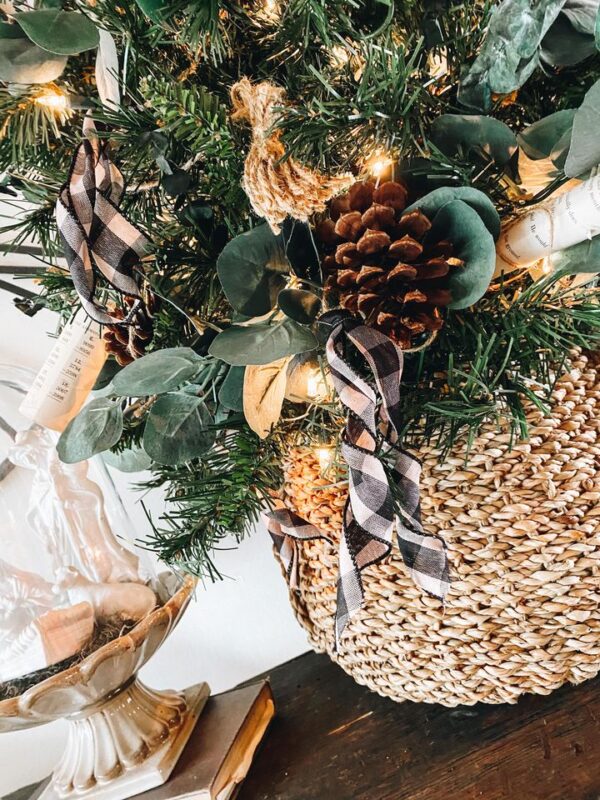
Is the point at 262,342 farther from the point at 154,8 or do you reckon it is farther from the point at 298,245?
the point at 154,8

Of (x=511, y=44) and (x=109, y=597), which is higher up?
(x=511, y=44)

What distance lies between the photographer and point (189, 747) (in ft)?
1.91

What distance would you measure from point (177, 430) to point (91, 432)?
57 mm

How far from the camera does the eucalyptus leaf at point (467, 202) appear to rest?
36 centimetres

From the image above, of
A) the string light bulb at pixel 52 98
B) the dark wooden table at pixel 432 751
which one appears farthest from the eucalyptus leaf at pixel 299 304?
the dark wooden table at pixel 432 751

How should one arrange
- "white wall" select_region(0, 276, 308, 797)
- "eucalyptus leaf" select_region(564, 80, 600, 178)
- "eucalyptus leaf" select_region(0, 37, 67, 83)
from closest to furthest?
1. "eucalyptus leaf" select_region(564, 80, 600, 178)
2. "eucalyptus leaf" select_region(0, 37, 67, 83)
3. "white wall" select_region(0, 276, 308, 797)

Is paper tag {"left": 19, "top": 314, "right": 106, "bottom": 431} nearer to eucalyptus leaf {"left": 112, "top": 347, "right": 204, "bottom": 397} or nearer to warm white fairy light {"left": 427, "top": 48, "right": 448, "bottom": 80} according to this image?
eucalyptus leaf {"left": 112, "top": 347, "right": 204, "bottom": 397}

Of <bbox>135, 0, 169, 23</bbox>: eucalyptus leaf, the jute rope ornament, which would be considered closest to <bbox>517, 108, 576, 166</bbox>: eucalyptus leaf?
the jute rope ornament

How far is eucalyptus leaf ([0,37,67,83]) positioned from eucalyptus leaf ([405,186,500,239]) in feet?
0.78

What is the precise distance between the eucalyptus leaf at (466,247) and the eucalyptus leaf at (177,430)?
0.60 ft

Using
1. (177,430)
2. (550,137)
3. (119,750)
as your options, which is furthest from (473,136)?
(119,750)

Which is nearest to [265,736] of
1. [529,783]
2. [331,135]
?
[529,783]

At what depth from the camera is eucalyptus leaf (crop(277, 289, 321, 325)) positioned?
0.37 meters

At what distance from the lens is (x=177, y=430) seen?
1.43ft
